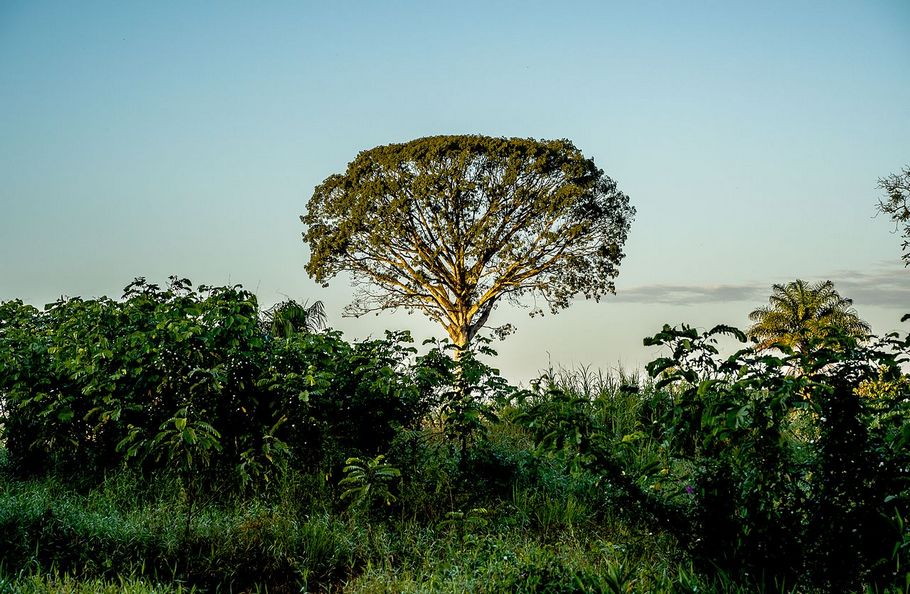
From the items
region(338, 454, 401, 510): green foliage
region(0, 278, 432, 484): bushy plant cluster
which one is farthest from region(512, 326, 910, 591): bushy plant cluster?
region(0, 278, 432, 484): bushy plant cluster

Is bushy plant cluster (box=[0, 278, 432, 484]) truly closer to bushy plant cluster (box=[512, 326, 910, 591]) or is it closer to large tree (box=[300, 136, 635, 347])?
bushy plant cluster (box=[512, 326, 910, 591])

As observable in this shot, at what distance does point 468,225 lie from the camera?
22375 mm

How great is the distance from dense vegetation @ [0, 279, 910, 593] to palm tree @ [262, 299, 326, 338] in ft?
0.92

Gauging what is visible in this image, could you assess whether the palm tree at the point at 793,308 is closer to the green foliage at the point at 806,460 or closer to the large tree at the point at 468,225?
the large tree at the point at 468,225

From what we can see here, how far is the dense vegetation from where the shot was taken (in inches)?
153

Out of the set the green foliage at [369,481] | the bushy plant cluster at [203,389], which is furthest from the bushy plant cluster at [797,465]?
the bushy plant cluster at [203,389]

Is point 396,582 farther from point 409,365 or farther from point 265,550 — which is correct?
point 409,365

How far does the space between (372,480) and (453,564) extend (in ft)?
3.65

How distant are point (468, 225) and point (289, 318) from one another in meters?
15.6

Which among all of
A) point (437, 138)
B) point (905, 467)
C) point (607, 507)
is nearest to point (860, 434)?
point (905, 467)

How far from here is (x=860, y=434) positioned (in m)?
3.88

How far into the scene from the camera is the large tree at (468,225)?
2220cm

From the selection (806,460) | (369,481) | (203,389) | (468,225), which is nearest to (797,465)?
(806,460)

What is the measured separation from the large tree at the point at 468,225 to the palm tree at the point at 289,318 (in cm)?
912
